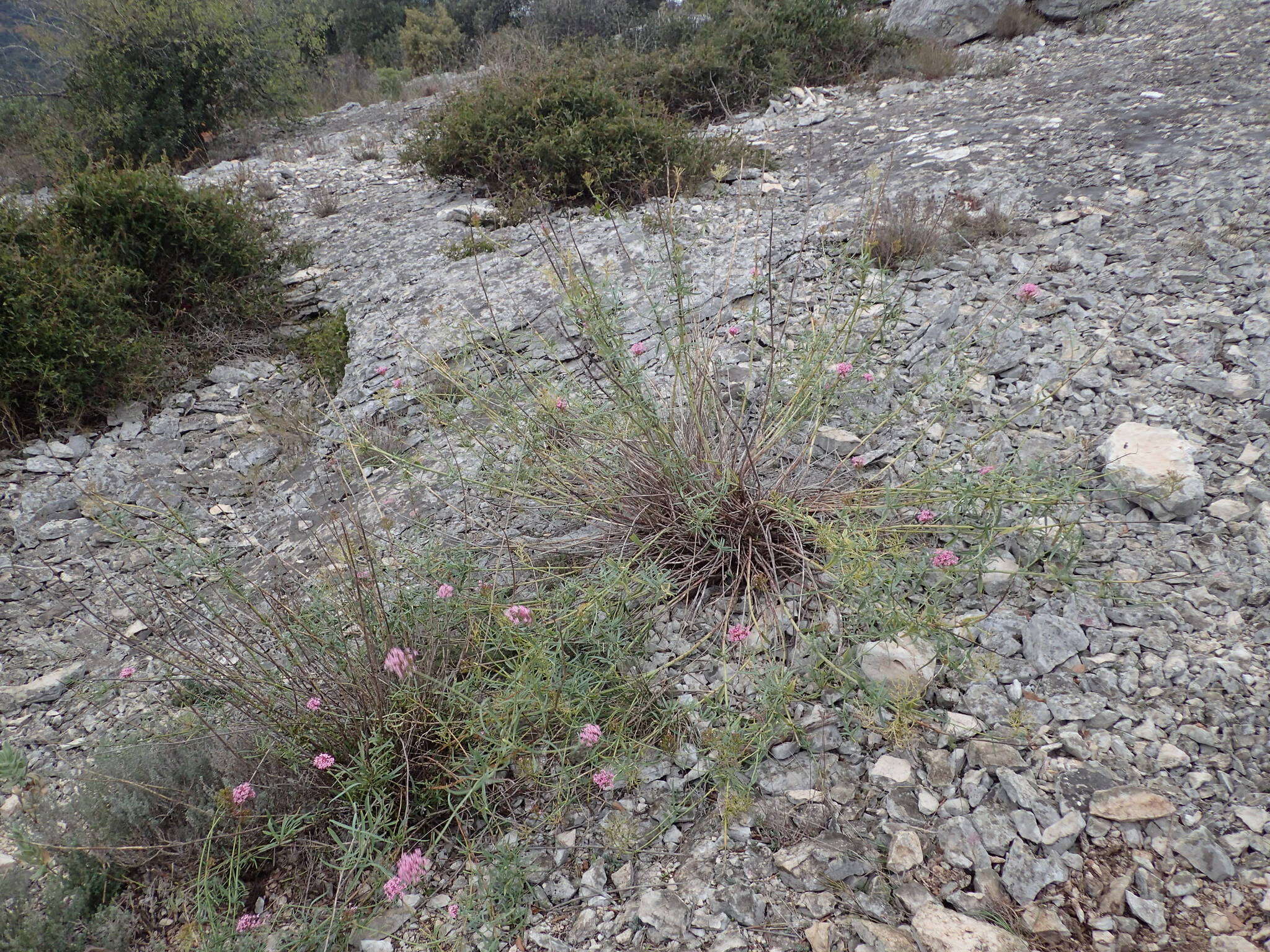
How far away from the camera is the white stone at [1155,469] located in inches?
94.0

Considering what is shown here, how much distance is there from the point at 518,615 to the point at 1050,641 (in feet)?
5.12

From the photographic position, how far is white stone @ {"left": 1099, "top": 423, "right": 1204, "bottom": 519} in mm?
2389

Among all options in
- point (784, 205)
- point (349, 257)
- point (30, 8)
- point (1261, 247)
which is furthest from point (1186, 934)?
point (30, 8)

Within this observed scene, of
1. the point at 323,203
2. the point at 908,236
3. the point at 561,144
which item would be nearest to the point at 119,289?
the point at 323,203

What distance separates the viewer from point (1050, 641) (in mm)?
2111

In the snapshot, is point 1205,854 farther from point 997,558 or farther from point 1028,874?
point 997,558

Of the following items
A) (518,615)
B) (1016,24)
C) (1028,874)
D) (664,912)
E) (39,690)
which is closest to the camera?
(1028,874)

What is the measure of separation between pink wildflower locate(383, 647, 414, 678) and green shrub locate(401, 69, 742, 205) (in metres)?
4.80

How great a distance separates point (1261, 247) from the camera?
359cm

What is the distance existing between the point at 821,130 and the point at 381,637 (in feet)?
23.2

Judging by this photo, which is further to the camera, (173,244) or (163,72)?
(163,72)

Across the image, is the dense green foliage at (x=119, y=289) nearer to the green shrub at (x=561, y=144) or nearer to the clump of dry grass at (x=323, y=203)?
the clump of dry grass at (x=323, y=203)

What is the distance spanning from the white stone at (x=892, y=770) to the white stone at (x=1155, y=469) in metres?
1.07

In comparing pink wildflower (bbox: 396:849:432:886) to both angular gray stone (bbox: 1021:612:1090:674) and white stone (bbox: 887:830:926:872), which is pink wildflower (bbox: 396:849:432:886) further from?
angular gray stone (bbox: 1021:612:1090:674)
